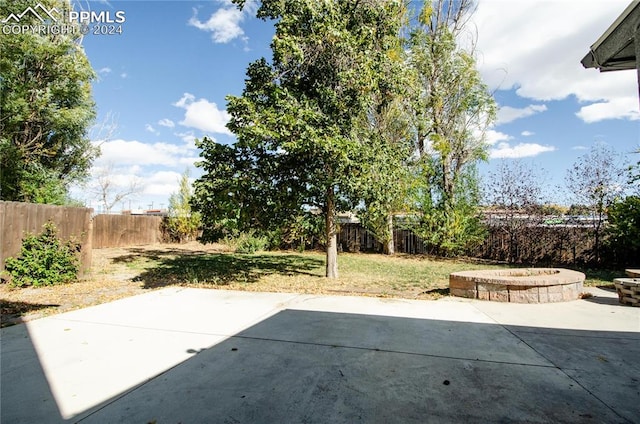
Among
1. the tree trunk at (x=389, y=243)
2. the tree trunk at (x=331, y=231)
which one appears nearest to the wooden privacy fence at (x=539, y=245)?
the tree trunk at (x=389, y=243)

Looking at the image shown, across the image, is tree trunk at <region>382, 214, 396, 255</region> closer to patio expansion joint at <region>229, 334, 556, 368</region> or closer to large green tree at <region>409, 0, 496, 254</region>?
large green tree at <region>409, 0, 496, 254</region>

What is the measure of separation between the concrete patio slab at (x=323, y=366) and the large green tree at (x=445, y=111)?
8.96m

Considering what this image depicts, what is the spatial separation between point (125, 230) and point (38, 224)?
36.8ft

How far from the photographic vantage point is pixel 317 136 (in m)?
6.04

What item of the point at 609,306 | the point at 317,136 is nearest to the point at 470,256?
the point at 609,306

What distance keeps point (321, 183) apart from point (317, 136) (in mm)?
1304

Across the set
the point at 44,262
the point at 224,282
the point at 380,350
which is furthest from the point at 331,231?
the point at 44,262

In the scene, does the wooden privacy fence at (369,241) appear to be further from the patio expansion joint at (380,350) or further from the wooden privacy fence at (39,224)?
the patio expansion joint at (380,350)

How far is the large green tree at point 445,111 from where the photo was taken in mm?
13242

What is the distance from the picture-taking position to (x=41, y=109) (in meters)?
11.4

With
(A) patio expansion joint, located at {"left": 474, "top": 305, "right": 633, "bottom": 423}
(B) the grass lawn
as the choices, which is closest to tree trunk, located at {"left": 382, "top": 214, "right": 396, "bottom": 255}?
(B) the grass lawn

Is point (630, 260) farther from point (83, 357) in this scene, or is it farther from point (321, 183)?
point (83, 357)

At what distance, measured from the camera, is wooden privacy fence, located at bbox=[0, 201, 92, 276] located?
5.91 metres

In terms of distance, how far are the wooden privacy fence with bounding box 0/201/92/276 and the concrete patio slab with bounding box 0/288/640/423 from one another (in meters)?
2.95
